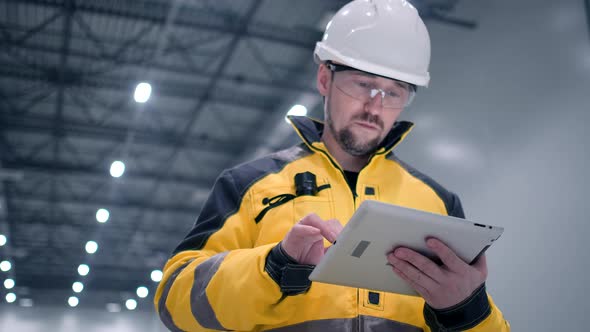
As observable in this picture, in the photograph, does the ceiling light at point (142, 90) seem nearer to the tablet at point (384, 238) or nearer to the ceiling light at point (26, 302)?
the tablet at point (384, 238)

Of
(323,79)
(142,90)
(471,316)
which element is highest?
(142,90)

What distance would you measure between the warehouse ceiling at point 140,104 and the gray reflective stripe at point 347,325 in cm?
592

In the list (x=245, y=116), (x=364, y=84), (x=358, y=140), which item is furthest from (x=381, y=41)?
(x=245, y=116)

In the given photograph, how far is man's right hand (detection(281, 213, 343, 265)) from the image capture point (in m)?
1.60

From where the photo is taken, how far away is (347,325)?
6.11ft

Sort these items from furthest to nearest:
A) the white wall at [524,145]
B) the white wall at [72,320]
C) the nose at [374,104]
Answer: the white wall at [72,320] < the white wall at [524,145] < the nose at [374,104]

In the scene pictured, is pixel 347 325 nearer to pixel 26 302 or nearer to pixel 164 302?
pixel 164 302

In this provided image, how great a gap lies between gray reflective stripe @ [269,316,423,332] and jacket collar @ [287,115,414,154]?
65cm

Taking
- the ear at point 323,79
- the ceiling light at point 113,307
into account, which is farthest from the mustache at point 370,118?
the ceiling light at point 113,307

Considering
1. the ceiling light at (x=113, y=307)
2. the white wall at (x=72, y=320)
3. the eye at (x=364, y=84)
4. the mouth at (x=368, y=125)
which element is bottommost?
the mouth at (x=368, y=125)

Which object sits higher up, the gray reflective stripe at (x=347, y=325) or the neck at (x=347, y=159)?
the neck at (x=347, y=159)

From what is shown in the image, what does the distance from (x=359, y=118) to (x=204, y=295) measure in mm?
903

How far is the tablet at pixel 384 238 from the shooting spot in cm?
150

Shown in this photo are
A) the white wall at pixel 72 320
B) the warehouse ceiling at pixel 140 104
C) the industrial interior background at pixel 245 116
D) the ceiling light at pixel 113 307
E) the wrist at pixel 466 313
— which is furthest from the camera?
the ceiling light at pixel 113 307
